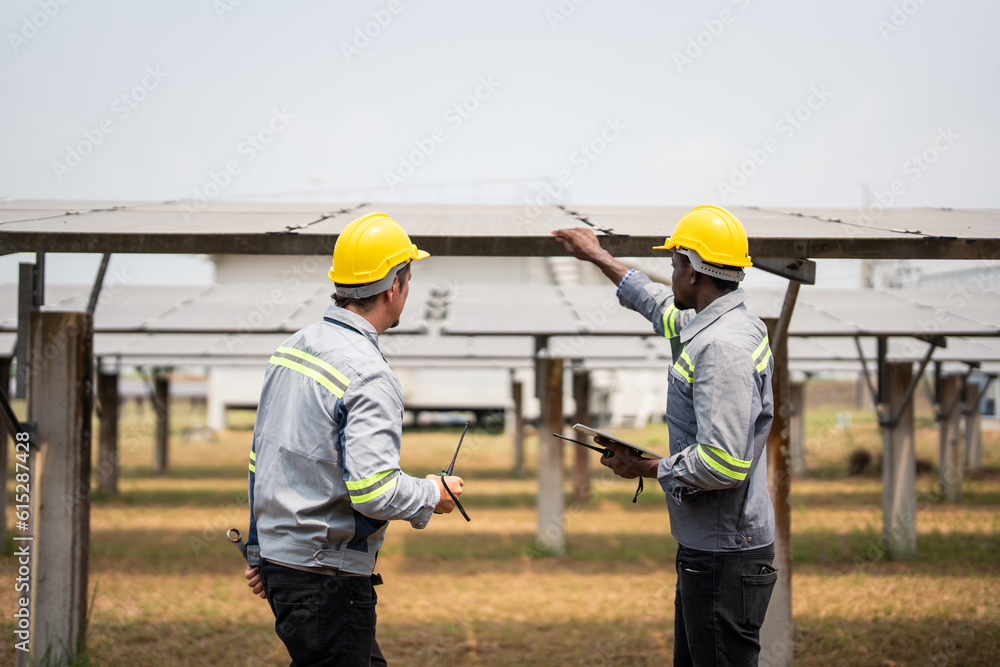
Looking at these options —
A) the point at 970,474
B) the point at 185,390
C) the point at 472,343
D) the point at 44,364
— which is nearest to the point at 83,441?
the point at 44,364

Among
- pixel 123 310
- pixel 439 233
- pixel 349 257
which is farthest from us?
pixel 123 310

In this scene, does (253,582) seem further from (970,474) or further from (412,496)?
(970,474)

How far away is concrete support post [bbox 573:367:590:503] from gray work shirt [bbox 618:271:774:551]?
950cm

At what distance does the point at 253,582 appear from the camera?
2393 mm

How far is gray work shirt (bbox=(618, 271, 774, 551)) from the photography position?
95.4 inches

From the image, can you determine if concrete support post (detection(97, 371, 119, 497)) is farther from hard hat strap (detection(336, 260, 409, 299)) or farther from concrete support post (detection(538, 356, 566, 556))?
hard hat strap (detection(336, 260, 409, 299))

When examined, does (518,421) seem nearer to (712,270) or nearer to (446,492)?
(712,270)

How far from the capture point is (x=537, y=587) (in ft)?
25.2

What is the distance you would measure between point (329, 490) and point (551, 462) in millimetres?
7164

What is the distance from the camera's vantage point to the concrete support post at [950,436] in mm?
12969

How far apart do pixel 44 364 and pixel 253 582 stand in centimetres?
252

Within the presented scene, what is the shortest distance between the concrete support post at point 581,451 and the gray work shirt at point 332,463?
10043 mm

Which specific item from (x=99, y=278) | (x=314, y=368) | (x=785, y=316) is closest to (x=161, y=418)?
(x=99, y=278)

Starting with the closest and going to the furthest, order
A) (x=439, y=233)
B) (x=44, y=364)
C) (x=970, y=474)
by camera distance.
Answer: (x=439, y=233)
(x=44, y=364)
(x=970, y=474)
